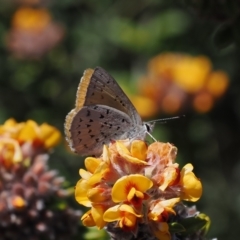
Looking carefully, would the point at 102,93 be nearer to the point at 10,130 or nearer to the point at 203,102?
the point at 10,130

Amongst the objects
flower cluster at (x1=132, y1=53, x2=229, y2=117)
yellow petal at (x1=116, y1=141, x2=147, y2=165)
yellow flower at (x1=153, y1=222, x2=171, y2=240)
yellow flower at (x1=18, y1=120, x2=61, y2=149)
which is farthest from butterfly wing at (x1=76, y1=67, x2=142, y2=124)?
flower cluster at (x1=132, y1=53, x2=229, y2=117)

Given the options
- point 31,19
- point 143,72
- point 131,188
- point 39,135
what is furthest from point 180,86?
point 131,188

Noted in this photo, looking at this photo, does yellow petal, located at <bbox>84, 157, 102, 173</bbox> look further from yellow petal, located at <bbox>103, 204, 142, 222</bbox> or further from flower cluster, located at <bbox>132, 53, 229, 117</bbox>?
flower cluster, located at <bbox>132, 53, 229, 117</bbox>

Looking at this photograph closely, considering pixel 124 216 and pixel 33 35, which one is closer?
pixel 124 216

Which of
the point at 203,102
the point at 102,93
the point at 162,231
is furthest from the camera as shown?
the point at 203,102

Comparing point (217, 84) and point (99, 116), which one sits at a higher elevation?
point (217, 84)

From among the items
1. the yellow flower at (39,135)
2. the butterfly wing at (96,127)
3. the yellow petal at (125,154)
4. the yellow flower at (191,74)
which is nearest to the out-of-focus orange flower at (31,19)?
the yellow flower at (191,74)

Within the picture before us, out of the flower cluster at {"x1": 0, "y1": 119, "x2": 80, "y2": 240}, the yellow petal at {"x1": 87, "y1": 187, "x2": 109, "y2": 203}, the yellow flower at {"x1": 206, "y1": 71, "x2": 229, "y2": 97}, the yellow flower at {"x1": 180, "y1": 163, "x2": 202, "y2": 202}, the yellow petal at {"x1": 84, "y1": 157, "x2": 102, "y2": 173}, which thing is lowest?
the yellow flower at {"x1": 180, "y1": 163, "x2": 202, "y2": 202}

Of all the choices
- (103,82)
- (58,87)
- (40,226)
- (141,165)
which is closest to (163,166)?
(141,165)
